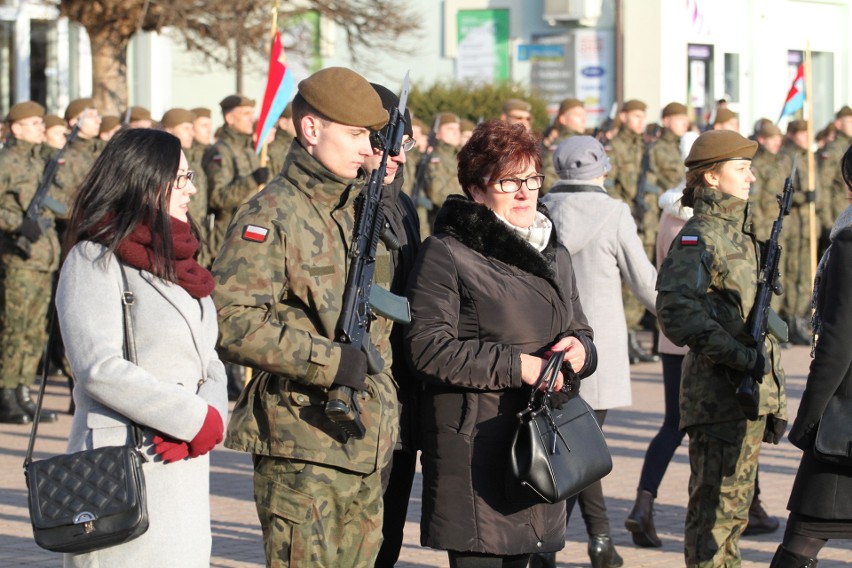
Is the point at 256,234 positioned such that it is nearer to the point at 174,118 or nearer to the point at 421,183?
the point at 174,118

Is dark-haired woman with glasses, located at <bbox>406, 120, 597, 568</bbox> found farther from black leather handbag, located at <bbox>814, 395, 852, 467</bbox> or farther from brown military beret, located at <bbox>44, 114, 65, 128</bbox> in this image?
brown military beret, located at <bbox>44, 114, 65, 128</bbox>

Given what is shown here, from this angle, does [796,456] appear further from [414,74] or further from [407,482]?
[414,74]

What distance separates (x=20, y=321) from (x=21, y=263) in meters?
0.45

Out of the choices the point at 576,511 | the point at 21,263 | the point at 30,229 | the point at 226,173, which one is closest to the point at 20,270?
the point at 21,263

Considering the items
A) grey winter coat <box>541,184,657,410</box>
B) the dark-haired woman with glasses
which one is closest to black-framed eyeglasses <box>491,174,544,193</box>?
the dark-haired woman with glasses

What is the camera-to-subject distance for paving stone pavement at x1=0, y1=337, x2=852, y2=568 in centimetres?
699

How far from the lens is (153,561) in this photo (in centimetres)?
396

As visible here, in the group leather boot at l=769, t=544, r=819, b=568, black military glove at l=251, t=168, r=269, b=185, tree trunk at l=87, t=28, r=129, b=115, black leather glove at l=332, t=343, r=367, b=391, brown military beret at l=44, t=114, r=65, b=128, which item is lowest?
leather boot at l=769, t=544, r=819, b=568

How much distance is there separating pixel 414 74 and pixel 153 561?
31.5 metres

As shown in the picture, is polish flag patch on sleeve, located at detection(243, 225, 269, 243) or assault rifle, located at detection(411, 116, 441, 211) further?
assault rifle, located at detection(411, 116, 441, 211)

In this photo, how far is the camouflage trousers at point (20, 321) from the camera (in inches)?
451

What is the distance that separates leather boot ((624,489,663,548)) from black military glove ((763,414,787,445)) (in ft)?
4.46

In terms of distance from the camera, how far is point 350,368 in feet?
14.0

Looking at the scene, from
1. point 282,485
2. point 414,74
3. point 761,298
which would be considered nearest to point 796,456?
point 761,298
